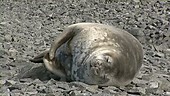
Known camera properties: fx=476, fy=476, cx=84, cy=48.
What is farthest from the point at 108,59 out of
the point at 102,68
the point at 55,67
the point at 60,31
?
the point at 60,31

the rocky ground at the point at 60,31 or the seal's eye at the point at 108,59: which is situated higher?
the seal's eye at the point at 108,59

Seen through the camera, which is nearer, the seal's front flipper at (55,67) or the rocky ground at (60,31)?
the rocky ground at (60,31)

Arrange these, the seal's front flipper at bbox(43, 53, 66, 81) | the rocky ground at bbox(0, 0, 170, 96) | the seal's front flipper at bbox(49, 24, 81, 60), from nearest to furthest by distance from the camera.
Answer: the rocky ground at bbox(0, 0, 170, 96)
the seal's front flipper at bbox(43, 53, 66, 81)
the seal's front flipper at bbox(49, 24, 81, 60)

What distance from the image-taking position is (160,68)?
7.11 metres

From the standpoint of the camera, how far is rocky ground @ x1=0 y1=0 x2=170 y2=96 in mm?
5191

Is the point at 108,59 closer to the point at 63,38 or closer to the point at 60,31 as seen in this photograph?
the point at 63,38

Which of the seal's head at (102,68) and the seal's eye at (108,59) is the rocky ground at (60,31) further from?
the seal's eye at (108,59)

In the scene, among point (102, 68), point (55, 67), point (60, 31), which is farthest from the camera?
point (60, 31)

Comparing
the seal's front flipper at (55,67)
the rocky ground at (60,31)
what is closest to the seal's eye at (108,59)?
the rocky ground at (60,31)

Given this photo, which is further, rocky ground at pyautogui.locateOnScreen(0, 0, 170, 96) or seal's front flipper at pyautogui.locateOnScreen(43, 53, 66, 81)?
seal's front flipper at pyautogui.locateOnScreen(43, 53, 66, 81)

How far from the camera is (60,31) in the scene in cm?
1176

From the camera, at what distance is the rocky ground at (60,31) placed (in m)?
5.19

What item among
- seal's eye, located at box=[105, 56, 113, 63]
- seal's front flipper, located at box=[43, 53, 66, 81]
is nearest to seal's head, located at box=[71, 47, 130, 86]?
seal's eye, located at box=[105, 56, 113, 63]

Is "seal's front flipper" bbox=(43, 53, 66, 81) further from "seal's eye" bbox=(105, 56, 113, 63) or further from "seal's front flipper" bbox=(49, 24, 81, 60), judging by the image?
"seal's eye" bbox=(105, 56, 113, 63)
